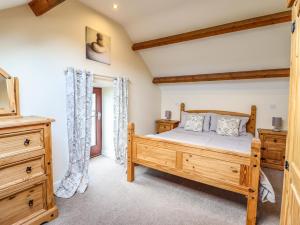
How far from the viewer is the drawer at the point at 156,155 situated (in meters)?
2.50

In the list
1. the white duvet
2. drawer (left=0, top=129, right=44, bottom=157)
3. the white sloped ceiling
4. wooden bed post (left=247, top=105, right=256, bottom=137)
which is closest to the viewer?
drawer (left=0, top=129, right=44, bottom=157)

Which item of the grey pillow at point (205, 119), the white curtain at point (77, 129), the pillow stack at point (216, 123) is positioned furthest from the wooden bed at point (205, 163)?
the grey pillow at point (205, 119)

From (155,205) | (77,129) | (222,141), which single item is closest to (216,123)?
(222,141)

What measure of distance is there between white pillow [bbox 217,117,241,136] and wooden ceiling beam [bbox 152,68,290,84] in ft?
Result: 2.97

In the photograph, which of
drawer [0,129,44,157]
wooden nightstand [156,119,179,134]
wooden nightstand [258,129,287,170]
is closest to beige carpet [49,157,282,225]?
wooden nightstand [258,129,287,170]

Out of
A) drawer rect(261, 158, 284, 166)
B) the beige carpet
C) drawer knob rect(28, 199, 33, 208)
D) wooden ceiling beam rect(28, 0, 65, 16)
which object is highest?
wooden ceiling beam rect(28, 0, 65, 16)

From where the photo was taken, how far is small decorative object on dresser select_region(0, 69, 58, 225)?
5.23 feet

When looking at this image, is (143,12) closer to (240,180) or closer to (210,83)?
(210,83)

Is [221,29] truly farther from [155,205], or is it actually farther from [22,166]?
[22,166]

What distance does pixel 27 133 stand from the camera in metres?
1.72

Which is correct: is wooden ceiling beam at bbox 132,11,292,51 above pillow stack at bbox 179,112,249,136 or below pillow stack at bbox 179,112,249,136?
above

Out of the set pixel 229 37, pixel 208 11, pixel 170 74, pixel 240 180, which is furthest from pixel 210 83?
pixel 240 180

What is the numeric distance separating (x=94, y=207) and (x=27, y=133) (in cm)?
119

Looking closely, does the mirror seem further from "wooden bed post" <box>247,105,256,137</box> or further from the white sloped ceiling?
"wooden bed post" <box>247,105,256,137</box>
